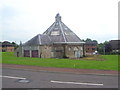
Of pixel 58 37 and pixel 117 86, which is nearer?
pixel 117 86

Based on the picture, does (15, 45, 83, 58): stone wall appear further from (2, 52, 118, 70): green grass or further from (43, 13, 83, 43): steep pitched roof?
(2, 52, 118, 70): green grass

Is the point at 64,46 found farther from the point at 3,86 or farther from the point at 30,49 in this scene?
the point at 3,86

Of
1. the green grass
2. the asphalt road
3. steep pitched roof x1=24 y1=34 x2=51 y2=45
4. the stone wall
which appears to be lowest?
the asphalt road

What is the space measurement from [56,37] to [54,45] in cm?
269

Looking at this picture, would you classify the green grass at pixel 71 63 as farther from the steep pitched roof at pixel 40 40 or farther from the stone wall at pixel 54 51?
the steep pitched roof at pixel 40 40

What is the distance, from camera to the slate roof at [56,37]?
122ft

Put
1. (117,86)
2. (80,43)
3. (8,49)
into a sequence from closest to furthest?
1. (117,86)
2. (80,43)
3. (8,49)

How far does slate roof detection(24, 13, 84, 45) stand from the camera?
37244 mm

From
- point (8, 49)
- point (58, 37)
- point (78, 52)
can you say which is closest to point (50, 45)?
point (58, 37)

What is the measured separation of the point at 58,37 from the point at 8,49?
6193 centimetres

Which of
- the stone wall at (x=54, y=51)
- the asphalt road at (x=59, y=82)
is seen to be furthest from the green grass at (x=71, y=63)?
the stone wall at (x=54, y=51)

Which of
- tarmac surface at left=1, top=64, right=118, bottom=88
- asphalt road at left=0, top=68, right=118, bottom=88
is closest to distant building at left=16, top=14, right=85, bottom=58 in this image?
tarmac surface at left=1, top=64, right=118, bottom=88

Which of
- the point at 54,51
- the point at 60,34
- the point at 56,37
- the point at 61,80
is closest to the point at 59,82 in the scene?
the point at 61,80

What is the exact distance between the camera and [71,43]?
128ft
